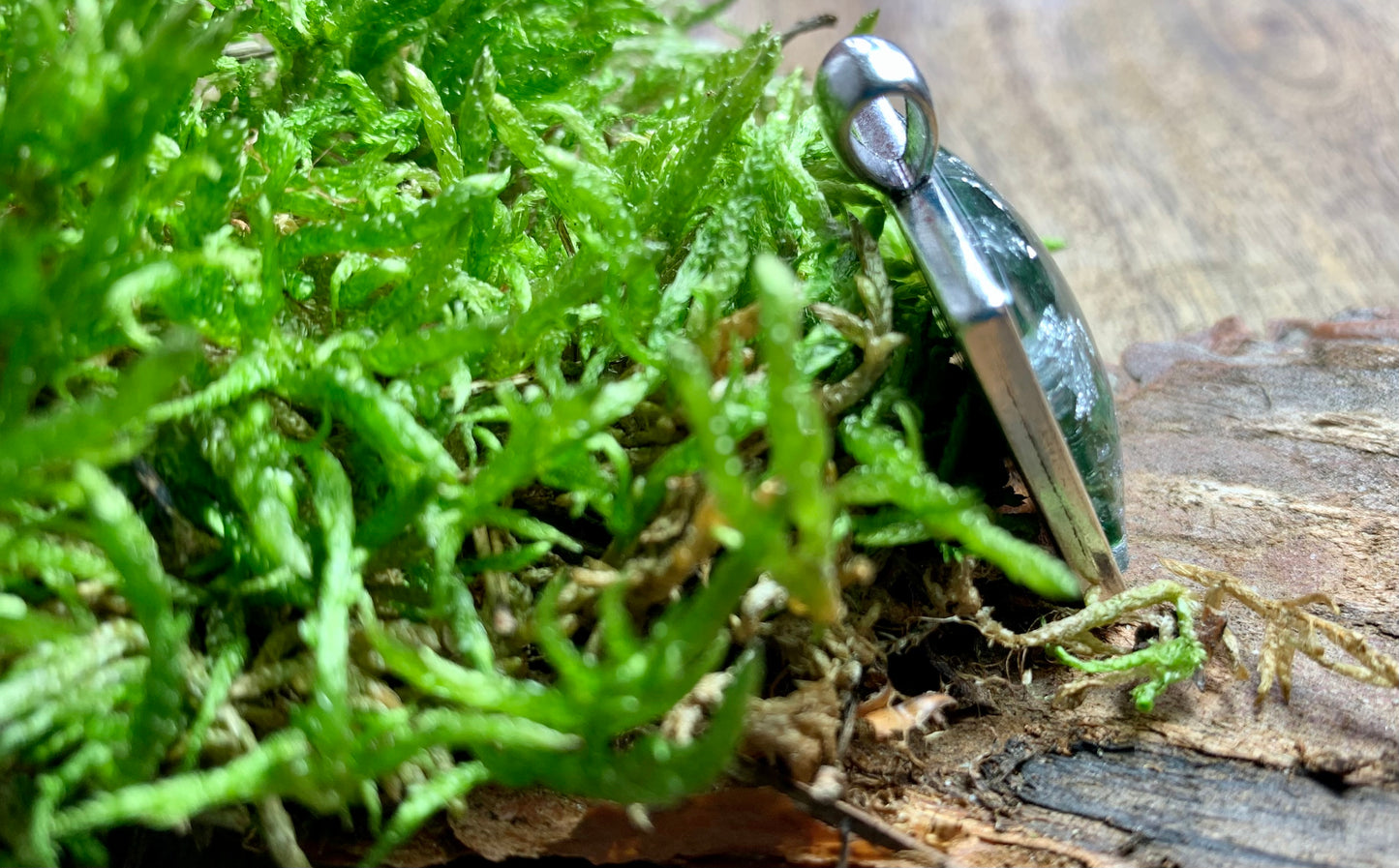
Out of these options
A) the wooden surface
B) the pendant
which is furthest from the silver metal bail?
the wooden surface

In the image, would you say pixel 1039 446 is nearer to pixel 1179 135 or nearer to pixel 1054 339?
pixel 1054 339

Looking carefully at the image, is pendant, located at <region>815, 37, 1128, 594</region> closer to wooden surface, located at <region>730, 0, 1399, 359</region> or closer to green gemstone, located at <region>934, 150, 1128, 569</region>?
green gemstone, located at <region>934, 150, 1128, 569</region>

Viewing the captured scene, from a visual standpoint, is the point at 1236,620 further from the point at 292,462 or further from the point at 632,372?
the point at 292,462

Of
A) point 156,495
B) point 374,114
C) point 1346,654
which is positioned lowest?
point 1346,654

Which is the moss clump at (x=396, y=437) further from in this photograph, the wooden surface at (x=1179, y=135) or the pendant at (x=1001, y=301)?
the wooden surface at (x=1179, y=135)

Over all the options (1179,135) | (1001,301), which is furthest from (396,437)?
(1179,135)

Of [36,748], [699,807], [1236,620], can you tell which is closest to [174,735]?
[36,748]

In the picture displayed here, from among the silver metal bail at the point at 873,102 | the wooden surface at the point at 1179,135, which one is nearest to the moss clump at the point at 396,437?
the silver metal bail at the point at 873,102
